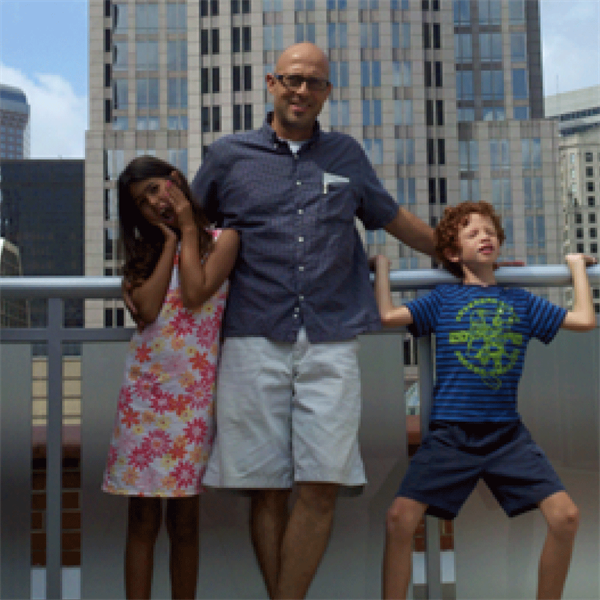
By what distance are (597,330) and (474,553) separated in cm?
74

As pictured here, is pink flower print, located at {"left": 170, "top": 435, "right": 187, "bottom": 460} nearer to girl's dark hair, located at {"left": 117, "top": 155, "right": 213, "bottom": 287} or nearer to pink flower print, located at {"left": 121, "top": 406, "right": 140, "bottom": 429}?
pink flower print, located at {"left": 121, "top": 406, "right": 140, "bottom": 429}

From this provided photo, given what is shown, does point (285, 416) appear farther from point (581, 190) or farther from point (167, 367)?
point (581, 190)

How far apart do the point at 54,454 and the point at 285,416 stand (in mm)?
695

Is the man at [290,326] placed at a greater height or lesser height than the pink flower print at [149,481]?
greater

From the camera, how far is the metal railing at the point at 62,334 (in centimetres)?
231

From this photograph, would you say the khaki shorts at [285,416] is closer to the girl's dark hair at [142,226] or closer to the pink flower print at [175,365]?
the pink flower print at [175,365]

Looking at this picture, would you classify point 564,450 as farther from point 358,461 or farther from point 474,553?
point 358,461

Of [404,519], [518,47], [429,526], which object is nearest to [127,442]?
[404,519]

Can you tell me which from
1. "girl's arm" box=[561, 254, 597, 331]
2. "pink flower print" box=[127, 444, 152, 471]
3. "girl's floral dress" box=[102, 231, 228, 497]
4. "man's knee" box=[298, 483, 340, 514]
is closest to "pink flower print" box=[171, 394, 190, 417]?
"girl's floral dress" box=[102, 231, 228, 497]

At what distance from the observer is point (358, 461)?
2129 millimetres

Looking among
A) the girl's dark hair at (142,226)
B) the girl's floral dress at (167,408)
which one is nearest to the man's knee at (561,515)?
the girl's floral dress at (167,408)

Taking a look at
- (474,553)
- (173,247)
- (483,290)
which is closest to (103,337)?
(173,247)

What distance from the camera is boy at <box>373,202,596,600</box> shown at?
7.07 ft

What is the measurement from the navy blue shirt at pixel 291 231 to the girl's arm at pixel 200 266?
0.16 ft
